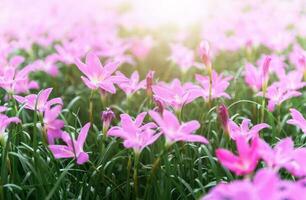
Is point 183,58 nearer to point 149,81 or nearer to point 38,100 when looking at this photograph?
point 149,81

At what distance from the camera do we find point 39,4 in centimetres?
581

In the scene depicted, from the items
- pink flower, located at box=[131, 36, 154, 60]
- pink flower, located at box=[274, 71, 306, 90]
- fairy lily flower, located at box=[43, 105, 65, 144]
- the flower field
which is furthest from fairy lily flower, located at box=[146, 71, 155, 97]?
pink flower, located at box=[131, 36, 154, 60]

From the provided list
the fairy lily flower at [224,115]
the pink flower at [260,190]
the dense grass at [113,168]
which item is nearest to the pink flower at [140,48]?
the dense grass at [113,168]

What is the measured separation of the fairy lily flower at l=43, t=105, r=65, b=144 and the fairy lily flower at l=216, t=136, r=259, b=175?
89cm

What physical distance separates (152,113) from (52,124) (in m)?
0.71

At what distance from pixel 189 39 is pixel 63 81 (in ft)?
5.84

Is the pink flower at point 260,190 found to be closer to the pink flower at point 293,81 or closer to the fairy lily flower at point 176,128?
the fairy lily flower at point 176,128

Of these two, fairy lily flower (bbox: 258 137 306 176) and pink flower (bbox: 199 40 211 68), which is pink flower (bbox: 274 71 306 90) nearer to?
pink flower (bbox: 199 40 211 68)

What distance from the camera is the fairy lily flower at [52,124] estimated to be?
1869mm

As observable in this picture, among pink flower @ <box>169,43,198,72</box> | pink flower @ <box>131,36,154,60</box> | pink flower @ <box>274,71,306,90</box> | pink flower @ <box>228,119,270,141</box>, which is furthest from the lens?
pink flower @ <box>131,36,154,60</box>

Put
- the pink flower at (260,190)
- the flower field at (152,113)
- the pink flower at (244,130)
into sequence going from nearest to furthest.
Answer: the pink flower at (260,190) < the flower field at (152,113) < the pink flower at (244,130)

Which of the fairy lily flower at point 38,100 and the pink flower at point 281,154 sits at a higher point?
the fairy lily flower at point 38,100

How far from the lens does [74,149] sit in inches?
65.7

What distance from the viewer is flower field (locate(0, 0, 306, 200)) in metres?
1.45
